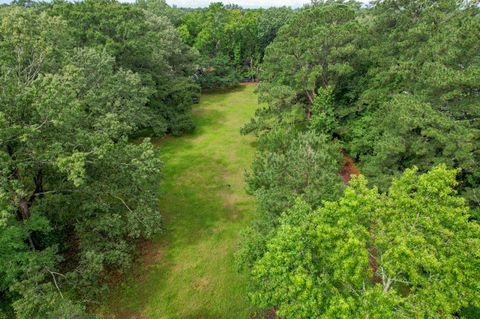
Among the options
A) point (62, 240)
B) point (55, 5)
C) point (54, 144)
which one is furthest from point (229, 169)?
point (55, 5)

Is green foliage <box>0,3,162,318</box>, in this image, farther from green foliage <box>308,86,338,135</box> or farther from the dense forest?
green foliage <box>308,86,338,135</box>

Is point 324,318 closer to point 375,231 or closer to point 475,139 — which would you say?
point 375,231

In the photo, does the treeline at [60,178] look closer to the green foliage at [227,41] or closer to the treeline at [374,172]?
the treeline at [374,172]

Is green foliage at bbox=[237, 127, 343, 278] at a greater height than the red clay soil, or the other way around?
green foliage at bbox=[237, 127, 343, 278]

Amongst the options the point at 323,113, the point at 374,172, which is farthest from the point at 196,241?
the point at 323,113

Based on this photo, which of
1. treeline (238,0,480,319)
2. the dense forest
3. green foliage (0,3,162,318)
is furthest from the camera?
green foliage (0,3,162,318)

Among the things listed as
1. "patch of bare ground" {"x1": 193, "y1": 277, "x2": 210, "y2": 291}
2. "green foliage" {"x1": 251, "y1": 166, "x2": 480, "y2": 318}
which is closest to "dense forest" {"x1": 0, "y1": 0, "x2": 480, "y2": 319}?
"green foliage" {"x1": 251, "y1": 166, "x2": 480, "y2": 318}

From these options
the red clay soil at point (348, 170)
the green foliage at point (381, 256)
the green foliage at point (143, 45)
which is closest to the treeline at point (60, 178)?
the green foliage at point (143, 45)
